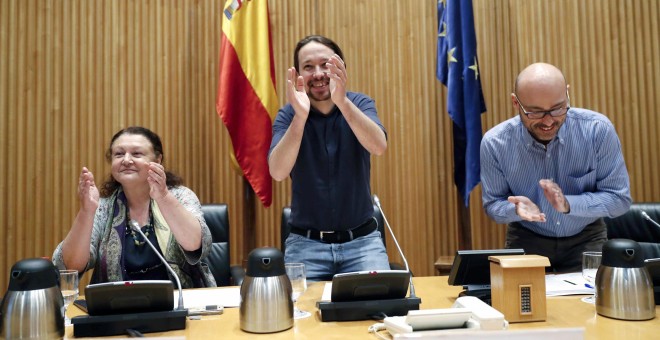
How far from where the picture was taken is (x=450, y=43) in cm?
342

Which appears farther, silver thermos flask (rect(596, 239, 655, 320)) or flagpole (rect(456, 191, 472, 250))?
flagpole (rect(456, 191, 472, 250))

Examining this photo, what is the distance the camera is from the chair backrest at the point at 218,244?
2.59 metres

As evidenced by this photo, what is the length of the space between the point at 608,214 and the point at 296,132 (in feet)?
4.20

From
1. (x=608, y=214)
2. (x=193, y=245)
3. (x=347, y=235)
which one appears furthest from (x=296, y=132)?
(x=608, y=214)

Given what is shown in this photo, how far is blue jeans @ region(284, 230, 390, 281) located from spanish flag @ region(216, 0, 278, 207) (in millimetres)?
1321

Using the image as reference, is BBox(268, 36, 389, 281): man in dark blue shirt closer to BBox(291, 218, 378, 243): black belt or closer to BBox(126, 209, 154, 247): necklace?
BBox(291, 218, 378, 243): black belt

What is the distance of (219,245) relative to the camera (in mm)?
2613

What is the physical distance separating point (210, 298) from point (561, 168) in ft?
4.98

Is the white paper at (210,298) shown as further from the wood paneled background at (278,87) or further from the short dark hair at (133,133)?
the wood paneled background at (278,87)

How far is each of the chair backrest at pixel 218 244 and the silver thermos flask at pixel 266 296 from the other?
4.33 feet

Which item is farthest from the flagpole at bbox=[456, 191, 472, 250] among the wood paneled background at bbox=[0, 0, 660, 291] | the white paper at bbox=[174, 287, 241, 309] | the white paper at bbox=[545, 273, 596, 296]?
the white paper at bbox=[174, 287, 241, 309]

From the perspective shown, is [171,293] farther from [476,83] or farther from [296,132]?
[476,83]

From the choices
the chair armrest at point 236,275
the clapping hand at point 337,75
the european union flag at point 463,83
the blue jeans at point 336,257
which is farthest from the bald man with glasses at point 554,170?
the chair armrest at point 236,275

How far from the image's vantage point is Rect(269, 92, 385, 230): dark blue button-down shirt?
218 cm
